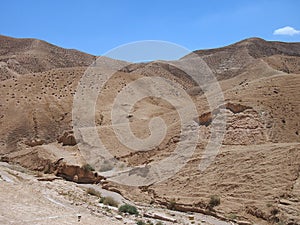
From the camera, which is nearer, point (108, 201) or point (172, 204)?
point (108, 201)

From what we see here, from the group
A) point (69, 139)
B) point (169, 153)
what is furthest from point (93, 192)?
point (69, 139)

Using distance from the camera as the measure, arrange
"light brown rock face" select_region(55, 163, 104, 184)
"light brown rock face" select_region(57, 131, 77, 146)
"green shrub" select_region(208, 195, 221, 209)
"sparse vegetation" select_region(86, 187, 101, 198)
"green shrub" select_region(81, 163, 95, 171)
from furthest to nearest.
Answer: "light brown rock face" select_region(57, 131, 77, 146) < "green shrub" select_region(81, 163, 95, 171) < "light brown rock face" select_region(55, 163, 104, 184) < "sparse vegetation" select_region(86, 187, 101, 198) < "green shrub" select_region(208, 195, 221, 209)

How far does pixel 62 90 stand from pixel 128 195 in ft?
80.9

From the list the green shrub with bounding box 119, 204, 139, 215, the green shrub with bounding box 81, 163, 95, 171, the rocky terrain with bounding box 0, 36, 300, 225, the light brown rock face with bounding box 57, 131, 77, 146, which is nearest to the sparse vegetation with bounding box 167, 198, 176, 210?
the rocky terrain with bounding box 0, 36, 300, 225

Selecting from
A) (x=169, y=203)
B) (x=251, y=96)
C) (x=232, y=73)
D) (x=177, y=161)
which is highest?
(x=232, y=73)

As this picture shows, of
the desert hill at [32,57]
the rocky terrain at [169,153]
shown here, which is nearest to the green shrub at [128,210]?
the rocky terrain at [169,153]

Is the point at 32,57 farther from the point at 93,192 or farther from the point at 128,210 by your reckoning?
the point at 128,210

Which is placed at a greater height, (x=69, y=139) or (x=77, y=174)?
(x=69, y=139)

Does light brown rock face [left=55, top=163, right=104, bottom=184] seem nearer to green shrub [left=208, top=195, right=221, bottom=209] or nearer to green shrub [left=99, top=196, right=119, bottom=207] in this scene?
green shrub [left=99, top=196, right=119, bottom=207]

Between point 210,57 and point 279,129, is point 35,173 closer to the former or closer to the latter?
point 279,129

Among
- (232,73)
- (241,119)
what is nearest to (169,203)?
(241,119)

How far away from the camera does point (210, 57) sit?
262 ft

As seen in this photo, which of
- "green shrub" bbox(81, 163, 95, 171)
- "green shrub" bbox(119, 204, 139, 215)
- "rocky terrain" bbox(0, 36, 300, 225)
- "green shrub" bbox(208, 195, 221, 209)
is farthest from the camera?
"green shrub" bbox(81, 163, 95, 171)

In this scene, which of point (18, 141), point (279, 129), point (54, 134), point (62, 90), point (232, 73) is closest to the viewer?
point (279, 129)
